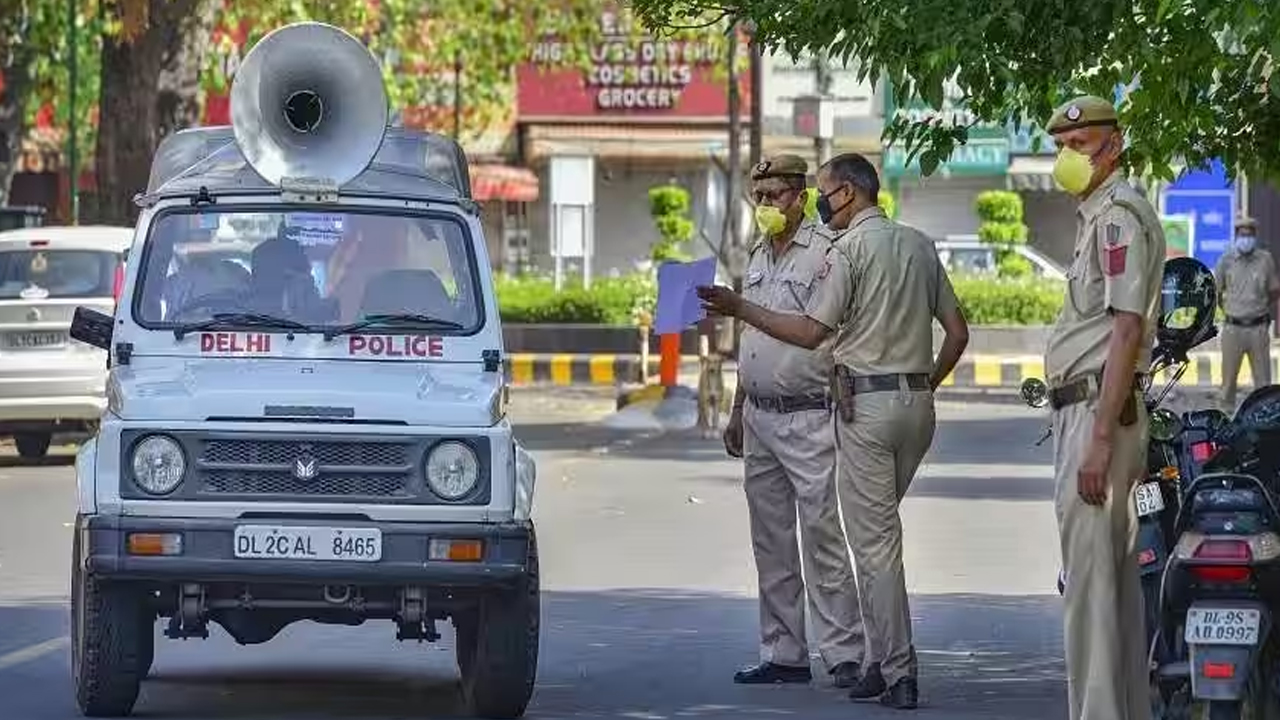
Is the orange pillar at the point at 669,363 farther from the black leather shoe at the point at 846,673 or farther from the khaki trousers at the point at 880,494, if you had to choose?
the khaki trousers at the point at 880,494

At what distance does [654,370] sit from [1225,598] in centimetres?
2752

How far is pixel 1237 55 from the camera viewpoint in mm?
10539

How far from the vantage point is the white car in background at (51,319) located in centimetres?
2192

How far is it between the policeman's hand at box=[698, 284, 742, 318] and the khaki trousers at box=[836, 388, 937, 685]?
56 cm

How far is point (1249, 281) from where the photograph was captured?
27.7m

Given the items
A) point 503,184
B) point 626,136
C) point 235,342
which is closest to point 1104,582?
point 235,342

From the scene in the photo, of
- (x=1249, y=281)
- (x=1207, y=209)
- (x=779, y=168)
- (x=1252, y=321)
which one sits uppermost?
(x=1207, y=209)

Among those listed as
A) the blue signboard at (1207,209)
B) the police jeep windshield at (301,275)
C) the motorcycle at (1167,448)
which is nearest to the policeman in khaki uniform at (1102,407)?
the motorcycle at (1167,448)

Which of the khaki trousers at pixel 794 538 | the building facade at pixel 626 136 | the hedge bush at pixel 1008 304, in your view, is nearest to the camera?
the khaki trousers at pixel 794 538

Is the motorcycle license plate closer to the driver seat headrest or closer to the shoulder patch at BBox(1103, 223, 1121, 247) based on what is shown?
the shoulder patch at BBox(1103, 223, 1121, 247)

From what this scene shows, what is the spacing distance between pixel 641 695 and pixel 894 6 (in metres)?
2.60

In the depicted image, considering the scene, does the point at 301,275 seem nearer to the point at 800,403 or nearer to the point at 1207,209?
the point at 800,403

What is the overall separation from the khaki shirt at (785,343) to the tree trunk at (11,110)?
3326cm

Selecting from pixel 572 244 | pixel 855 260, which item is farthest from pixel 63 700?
pixel 572 244
